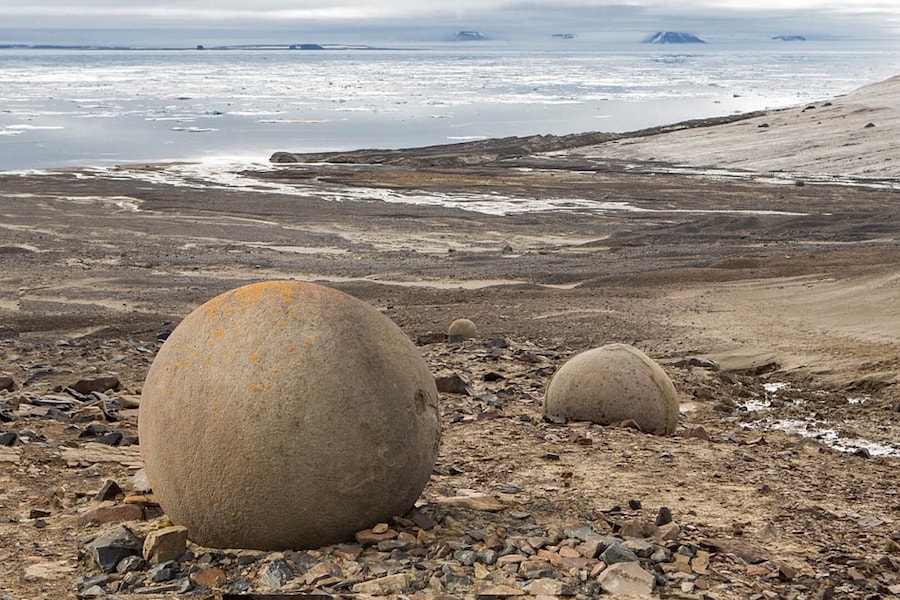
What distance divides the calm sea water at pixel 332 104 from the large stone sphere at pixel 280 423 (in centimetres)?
4434

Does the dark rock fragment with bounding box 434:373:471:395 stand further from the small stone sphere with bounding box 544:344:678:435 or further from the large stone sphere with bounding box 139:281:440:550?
the large stone sphere with bounding box 139:281:440:550

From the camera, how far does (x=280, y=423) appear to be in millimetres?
5930

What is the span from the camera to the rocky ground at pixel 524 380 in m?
6.08

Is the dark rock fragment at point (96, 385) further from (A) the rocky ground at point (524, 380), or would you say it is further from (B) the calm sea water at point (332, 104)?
(B) the calm sea water at point (332, 104)

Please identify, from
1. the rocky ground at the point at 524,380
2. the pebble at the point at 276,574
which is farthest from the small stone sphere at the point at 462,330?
the pebble at the point at 276,574

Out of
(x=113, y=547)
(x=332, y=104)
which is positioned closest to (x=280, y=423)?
(x=113, y=547)

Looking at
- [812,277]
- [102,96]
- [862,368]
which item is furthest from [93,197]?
[102,96]

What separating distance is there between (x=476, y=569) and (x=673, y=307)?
1376 centimetres

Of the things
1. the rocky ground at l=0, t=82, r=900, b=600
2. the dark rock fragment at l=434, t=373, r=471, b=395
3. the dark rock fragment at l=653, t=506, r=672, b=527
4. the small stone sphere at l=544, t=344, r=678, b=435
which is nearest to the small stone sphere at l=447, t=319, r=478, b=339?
the rocky ground at l=0, t=82, r=900, b=600

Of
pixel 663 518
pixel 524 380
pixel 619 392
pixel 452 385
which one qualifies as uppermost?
pixel 663 518

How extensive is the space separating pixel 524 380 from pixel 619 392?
9.48ft

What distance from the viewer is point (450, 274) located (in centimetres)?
2392

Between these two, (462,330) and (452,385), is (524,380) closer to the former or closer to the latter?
(452,385)

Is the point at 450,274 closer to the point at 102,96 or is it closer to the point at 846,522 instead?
the point at 846,522
